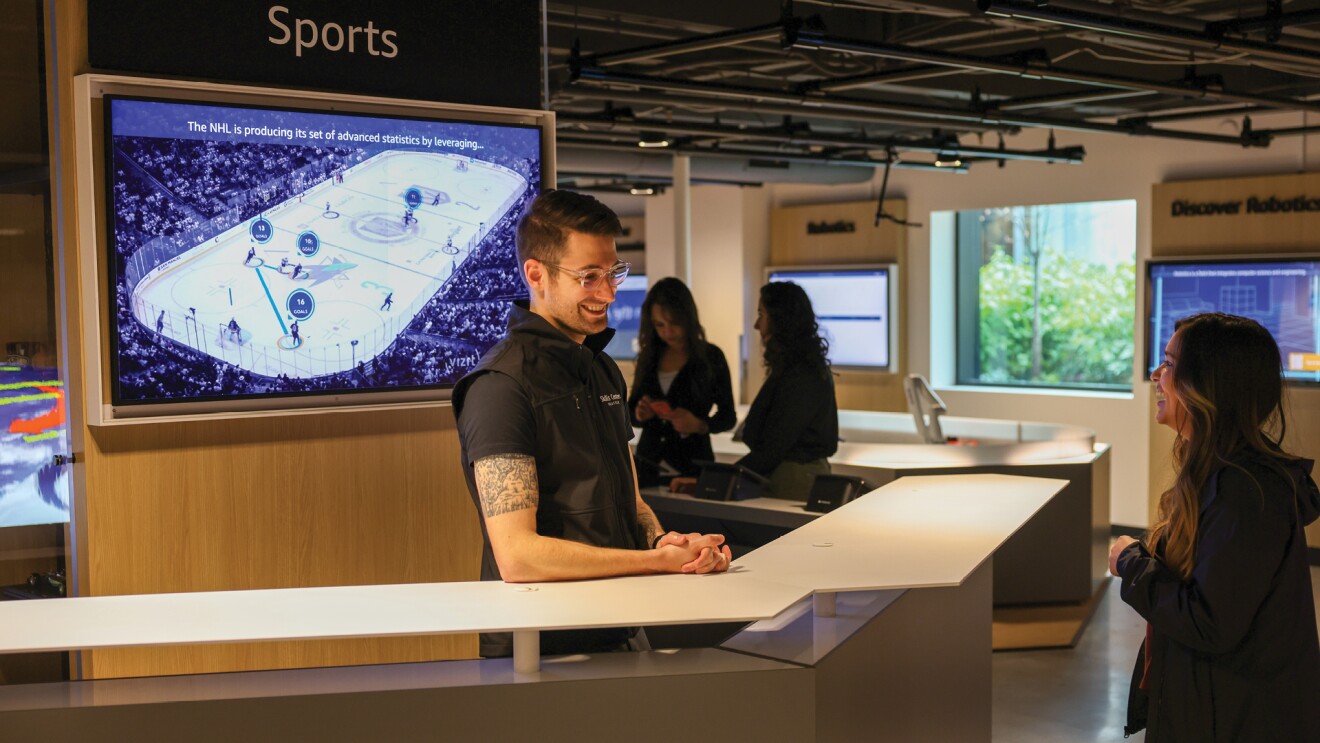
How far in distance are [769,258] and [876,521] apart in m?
9.46

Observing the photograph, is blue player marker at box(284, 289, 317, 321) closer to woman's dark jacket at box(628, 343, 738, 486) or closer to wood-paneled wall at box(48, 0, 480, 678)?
wood-paneled wall at box(48, 0, 480, 678)

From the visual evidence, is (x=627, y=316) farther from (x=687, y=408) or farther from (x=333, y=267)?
(x=333, y=267)

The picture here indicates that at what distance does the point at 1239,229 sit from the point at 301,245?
25.7 feet

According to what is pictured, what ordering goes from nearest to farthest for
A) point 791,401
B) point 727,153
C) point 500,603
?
point 500,603
point 791,401
point 727,153

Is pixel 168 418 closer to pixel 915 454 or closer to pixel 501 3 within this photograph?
pixel 501 3

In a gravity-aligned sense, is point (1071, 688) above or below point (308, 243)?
below

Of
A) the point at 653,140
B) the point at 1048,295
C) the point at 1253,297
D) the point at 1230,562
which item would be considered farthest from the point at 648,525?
the point at 1048,295

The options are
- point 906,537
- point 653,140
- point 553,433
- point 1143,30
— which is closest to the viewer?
point 553,433

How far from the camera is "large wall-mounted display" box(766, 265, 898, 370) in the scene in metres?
11.0

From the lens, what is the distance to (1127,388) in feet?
33.2

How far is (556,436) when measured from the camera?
211cm

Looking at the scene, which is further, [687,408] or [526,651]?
[687,408]

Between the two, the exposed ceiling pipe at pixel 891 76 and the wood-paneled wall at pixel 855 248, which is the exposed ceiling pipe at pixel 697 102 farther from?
the wood-paneled wall at pixel 855 248

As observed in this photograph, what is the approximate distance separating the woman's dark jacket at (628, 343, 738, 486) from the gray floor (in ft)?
5.41
